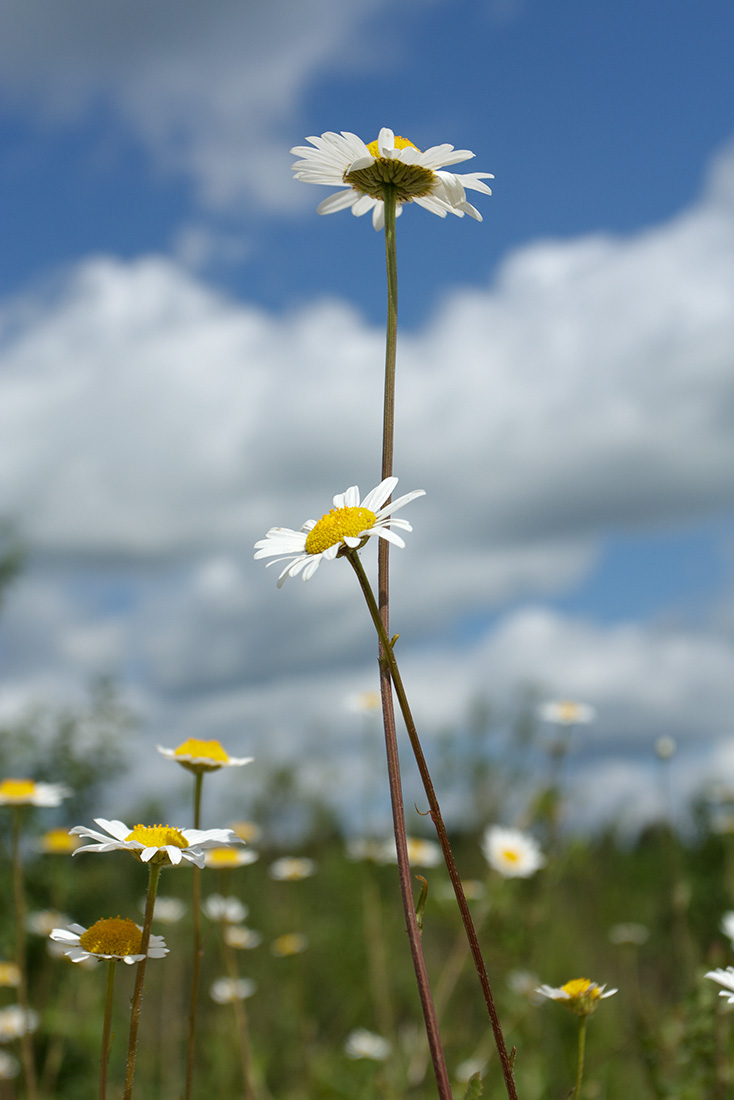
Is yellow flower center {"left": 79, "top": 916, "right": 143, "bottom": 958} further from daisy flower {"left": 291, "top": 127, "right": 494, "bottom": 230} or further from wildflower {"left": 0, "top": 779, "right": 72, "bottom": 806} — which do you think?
wildflower {"left": 0, "top": 779, "right": 72, "bottom": 806}

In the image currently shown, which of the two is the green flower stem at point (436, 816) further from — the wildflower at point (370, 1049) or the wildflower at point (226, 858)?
the wildflower at point (370, 1049)

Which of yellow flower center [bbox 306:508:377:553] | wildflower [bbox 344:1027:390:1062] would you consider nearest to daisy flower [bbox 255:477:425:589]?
yellow flower center [bbox 306:508:377:553]

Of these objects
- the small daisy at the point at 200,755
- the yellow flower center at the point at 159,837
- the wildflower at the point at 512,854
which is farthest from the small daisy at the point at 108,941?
the wildflower at the point at 512,854

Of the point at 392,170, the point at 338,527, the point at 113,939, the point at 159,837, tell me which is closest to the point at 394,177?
the point at 392,170

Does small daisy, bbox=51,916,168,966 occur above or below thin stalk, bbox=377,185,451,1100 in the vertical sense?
below

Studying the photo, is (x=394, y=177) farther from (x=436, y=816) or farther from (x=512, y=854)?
(x=512, y=854)

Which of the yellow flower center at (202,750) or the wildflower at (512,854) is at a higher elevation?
the yellow flower center at (202,750)
